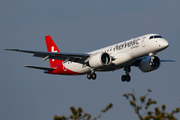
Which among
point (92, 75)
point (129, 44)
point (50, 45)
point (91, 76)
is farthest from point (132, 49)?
point (50, 45)

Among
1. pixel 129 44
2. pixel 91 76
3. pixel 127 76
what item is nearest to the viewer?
pixel 129 44

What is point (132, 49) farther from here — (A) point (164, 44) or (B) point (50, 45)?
(B) point (50, 45)

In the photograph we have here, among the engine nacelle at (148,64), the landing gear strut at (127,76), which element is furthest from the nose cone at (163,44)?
the landing gear strut at (127,76)

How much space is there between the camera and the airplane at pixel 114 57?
41.5m

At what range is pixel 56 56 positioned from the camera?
149ft

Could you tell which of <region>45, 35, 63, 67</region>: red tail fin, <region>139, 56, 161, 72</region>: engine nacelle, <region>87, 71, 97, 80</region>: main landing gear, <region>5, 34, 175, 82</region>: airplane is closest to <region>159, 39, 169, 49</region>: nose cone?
<region>5, 34, 175, 82</region>: airplane

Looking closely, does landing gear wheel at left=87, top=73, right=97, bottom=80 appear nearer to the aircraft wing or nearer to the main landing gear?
the main landing gear

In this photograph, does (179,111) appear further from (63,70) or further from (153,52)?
(63,70)

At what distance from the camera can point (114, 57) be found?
43.5 m

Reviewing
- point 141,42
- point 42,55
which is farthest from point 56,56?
point 141,42

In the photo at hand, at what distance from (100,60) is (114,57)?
1912mm

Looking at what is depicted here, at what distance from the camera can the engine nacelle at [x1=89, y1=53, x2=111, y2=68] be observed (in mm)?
43375

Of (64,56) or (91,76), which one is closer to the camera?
(64,56)

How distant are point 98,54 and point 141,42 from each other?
6134mm
